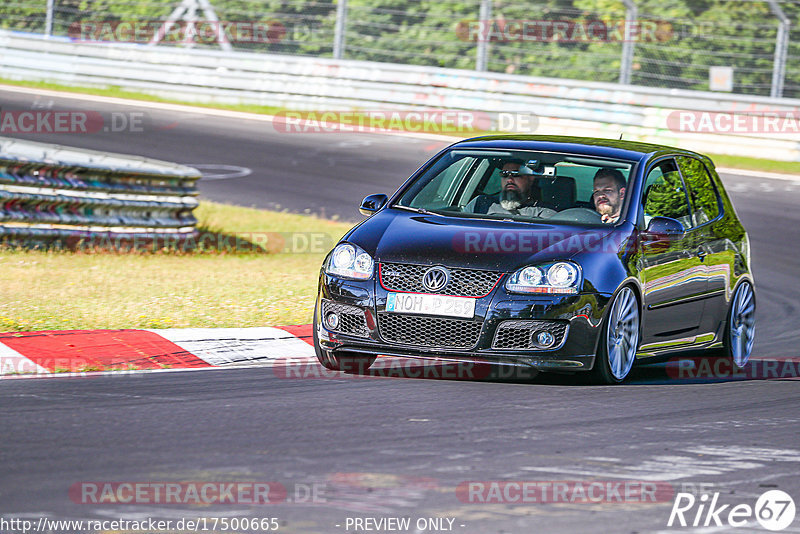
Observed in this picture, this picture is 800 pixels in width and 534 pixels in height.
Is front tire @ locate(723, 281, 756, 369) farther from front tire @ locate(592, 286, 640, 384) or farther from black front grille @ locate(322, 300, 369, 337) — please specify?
black front grille @ locate(322, 300, 369, 337)

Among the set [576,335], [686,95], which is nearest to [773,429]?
[576,335]

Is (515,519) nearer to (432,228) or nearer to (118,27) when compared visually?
(432,228)

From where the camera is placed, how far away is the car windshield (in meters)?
9.16

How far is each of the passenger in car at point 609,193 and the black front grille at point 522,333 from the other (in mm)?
1068

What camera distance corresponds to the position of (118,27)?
99.2ft

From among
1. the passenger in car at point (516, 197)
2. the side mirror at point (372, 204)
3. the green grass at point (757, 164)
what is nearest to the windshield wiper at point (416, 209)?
the side mirror at point (372, 204)

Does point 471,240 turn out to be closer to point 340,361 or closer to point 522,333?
point 522,333

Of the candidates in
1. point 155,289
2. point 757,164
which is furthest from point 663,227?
point 757,164

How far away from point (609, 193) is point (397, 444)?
125 inches

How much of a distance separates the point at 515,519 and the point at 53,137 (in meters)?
18.9

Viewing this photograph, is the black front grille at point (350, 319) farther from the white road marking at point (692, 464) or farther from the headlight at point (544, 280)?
the white road marking at point (692, 464)

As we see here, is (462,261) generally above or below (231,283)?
above

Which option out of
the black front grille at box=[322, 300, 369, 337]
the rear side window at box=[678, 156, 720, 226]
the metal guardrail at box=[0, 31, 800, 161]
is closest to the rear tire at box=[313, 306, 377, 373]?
the black front grille at box=[322, 300, 369, 337]

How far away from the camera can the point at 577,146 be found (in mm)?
9680
